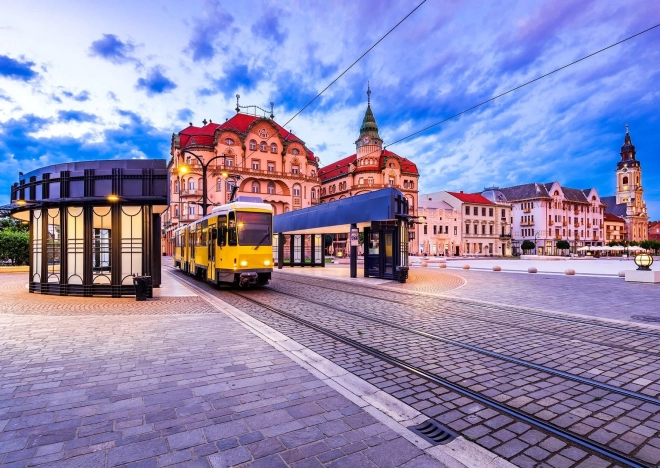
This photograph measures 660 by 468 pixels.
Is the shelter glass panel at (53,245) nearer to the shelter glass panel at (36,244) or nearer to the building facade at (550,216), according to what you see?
the shelter glass panel at (36,244)

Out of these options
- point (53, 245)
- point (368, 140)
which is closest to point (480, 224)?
point (368, 140)

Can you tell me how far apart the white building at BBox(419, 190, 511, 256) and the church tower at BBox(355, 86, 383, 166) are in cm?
1588

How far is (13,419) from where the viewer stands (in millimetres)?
3709

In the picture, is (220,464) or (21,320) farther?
(21,320)

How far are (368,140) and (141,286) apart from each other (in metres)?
59.9

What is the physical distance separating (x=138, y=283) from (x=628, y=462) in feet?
41.0

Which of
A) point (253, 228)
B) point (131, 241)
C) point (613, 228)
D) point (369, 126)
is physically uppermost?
point (369, 126)

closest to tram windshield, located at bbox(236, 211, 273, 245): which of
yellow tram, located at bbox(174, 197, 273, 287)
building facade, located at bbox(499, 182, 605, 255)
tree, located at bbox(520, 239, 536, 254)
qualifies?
yellow tram, located at bbox(174, 197, 273, 287)

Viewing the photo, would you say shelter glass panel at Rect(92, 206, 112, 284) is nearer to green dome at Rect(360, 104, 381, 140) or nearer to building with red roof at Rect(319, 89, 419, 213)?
building with red roof at Rect(319, 89, 419, 213)

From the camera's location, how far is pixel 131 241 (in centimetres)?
1308

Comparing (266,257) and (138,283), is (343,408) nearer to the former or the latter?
(138,283)

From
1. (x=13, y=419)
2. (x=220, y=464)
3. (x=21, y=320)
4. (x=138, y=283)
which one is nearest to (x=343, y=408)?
(x=220, y=464)

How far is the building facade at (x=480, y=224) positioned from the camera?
7069 centimetres

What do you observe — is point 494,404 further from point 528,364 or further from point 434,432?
point 528,364
